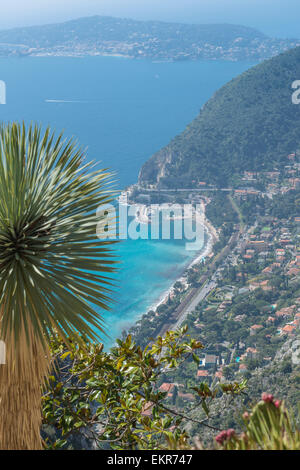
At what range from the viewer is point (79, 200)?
203cm

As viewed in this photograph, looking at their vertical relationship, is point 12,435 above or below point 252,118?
below

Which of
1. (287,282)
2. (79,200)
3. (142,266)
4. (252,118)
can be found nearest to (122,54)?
(252,118)

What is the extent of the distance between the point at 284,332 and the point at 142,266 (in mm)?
15869

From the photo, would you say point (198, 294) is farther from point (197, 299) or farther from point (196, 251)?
point (196, 251)

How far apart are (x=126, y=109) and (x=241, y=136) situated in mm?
29874

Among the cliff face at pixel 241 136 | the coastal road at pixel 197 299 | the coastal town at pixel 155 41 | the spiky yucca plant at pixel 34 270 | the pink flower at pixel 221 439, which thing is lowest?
the coastal road at pixel 197 299

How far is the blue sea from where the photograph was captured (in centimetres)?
3425

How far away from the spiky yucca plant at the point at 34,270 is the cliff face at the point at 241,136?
45.5m

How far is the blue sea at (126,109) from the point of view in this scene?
1348 inches

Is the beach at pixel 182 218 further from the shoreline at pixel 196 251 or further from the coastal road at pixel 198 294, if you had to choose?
the coastal road at pixel 198 294

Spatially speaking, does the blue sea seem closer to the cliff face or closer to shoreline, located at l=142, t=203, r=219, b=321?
shoreline, located at l=142, t=203, r=219, b=321

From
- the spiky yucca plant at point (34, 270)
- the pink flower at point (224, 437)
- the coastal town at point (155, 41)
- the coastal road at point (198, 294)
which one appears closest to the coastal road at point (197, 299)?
the coastal road at point (198, 294)

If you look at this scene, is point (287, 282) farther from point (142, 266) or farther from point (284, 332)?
point (142, 266)

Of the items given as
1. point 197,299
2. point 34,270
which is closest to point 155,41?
point 197,299
